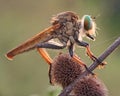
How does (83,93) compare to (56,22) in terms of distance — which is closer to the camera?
(83,93)

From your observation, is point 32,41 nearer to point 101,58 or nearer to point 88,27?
point 88,27

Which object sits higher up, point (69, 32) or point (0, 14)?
point (0, 14)

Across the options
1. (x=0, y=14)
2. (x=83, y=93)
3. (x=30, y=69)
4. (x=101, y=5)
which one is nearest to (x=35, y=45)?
(x=83, y=93)

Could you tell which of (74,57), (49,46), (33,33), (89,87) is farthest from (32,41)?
(33,33)

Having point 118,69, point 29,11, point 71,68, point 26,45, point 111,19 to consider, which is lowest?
point 71,68

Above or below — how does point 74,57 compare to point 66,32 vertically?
below

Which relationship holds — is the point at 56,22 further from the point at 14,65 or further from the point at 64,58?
the point at 14,65
